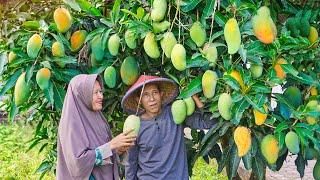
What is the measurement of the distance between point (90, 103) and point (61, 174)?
29 centimetres

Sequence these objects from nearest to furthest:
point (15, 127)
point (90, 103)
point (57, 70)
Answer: point (90, 103), point (57, 70), point (15, 127)

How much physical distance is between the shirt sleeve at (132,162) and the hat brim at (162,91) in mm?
145

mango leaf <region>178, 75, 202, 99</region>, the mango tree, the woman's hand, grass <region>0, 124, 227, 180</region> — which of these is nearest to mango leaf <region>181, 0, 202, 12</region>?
the mango tree

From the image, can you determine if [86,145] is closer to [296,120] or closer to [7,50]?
[7,50]

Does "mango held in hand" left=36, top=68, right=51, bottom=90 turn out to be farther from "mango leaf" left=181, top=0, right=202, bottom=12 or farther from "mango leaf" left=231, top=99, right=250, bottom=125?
"mango leaf" left=231, top=99, right=250, bottom=125

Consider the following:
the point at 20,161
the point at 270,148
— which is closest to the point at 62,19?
the point at 270,148

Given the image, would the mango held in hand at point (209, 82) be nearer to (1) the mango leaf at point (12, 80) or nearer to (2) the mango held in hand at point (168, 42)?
(2) the mango held in hand at point (168, 42)

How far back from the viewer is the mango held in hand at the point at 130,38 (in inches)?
77.2

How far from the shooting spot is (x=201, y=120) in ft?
6.74

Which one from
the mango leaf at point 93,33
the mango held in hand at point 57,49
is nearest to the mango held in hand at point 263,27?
the mango leaf at point 93,33

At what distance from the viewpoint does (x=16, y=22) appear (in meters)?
2.21

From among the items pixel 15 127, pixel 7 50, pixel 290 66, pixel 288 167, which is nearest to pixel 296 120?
pixel 290 66

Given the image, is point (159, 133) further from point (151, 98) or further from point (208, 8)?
point (208, 8)

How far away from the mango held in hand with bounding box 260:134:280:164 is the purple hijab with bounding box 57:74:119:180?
0.57m
